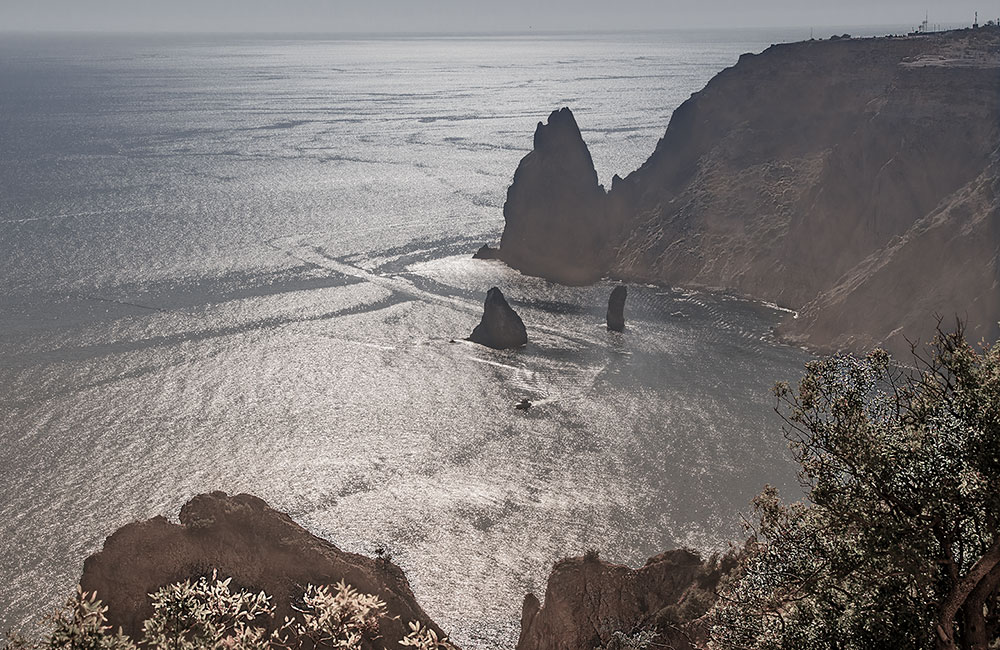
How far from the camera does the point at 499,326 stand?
258ft

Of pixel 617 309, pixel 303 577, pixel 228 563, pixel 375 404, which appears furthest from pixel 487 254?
pixel 228 563

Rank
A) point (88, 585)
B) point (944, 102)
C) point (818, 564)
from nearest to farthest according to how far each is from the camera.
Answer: point (818, 564)
point (88, 585)
point (944, 102)

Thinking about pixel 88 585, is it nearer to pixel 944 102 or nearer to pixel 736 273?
pixel 736 273

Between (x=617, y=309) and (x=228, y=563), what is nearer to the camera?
(x=228, y=563)

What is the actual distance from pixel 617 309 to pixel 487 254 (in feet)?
98.7

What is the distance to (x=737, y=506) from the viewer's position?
176 feet

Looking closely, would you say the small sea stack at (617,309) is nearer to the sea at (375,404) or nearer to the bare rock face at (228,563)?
the sea at (375,404)

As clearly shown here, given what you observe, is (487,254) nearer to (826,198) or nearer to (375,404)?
(826,198)

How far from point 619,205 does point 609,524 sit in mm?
70495

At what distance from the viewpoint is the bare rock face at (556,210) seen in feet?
348

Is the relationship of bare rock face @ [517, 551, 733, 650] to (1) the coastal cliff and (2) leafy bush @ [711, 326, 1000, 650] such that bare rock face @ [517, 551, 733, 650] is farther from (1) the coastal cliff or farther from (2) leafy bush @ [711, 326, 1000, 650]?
(1) the coastal cliff

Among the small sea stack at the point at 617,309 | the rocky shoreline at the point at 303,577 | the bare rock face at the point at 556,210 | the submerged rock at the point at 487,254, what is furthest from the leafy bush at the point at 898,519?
the submerged rock at the point at 487,254

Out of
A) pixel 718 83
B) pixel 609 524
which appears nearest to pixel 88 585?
pixel 609 524

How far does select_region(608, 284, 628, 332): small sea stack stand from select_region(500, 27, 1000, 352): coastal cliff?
15464 millimetres
